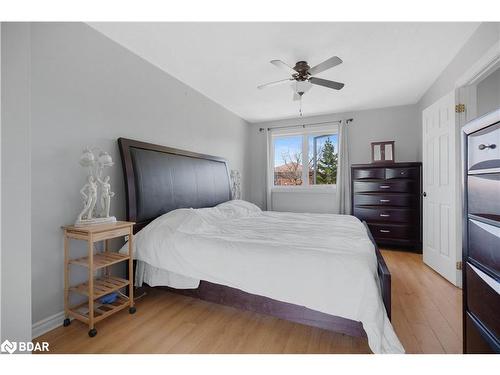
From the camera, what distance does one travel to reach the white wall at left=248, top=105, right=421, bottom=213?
4008mm

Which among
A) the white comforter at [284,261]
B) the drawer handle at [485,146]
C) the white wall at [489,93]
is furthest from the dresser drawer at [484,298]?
the white wall at [489,93]

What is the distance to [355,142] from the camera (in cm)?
434

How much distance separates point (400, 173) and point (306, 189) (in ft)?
5.53

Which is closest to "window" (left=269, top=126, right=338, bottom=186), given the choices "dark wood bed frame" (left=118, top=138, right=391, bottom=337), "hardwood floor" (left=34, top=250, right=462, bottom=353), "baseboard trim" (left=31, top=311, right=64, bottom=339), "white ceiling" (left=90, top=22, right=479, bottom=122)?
"white ceiling" (left=90, top=22, right=479, bottom=122)

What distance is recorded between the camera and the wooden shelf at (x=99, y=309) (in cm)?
162

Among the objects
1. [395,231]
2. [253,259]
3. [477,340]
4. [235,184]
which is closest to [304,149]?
[235,184]

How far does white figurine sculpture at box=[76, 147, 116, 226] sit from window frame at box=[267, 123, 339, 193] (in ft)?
11.4

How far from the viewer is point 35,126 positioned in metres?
1.58

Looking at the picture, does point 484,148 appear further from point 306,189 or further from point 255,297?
point 306,189

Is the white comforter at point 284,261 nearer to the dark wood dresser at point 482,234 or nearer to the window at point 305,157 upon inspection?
the dark wood dresser at point 482,234

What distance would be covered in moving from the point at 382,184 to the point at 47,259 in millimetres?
4300

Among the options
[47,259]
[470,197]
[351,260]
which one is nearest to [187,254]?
[47,259]

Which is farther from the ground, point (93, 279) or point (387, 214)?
point (387, 214)
